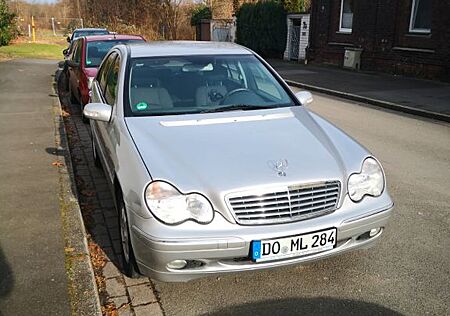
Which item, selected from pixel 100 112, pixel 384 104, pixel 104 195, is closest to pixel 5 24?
pixel 384 104

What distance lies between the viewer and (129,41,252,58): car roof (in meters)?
4.61

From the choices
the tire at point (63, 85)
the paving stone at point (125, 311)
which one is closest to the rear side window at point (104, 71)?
the paving stone at point (125, 311)

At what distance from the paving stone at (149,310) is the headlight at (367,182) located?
1516mm

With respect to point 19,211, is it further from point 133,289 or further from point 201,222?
point 201,222

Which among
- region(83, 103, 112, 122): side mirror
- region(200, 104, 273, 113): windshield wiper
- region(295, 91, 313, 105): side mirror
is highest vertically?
region(295, 91, 313, 105): side mirror

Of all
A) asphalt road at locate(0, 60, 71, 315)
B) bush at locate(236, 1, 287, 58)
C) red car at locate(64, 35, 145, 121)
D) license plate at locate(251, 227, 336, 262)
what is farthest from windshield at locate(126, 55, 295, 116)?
bush at locate(236, 1, 287, 58)

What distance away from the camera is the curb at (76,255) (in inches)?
119

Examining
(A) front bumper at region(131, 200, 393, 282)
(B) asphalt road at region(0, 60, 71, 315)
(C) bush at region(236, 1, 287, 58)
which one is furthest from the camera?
(C) bush at region(236, 1, 287, 58)

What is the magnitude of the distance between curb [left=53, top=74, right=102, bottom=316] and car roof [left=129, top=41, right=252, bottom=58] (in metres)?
1.60

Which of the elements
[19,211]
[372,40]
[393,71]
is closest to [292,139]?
[19,211]

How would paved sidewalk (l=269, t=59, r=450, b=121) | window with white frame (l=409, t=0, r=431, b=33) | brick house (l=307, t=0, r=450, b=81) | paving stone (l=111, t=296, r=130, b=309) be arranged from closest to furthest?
1. paving stone (l=111, t=296, r=130, b=309)
2. paved sidewalk (l=269, t=59, r=450, b=121)
3. brick house (l=307, t=0, r=450, b=81)
4. window with white frame (l=409, t=0, r=431, b=33)

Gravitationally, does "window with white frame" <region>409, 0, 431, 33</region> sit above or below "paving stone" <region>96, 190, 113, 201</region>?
above

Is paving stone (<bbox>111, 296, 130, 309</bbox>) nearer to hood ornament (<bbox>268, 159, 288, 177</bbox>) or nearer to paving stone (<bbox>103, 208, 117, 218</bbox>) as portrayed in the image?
hood ornament (<bbox>268, 159, 288, 177</bbox>)

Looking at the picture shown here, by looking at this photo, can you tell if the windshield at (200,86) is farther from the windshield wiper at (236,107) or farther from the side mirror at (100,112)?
the side mirror at (100,112)
